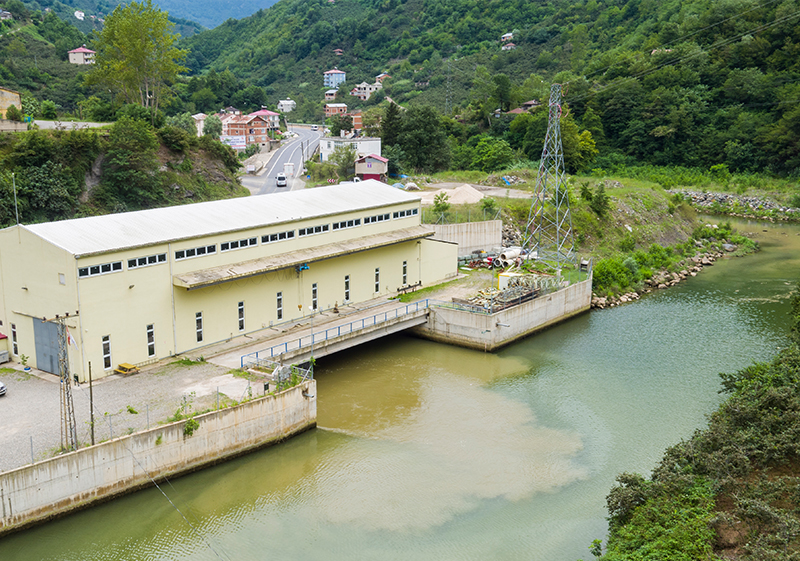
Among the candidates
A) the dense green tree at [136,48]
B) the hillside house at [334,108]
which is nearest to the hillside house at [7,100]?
the dense green tree at [136,48]

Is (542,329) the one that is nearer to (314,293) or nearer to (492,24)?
(314,293)

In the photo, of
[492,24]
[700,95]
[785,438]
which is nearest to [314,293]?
[785,438]

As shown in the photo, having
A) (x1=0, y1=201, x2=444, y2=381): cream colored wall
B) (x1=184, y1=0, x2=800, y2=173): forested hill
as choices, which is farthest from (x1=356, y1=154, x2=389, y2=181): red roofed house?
(x1=184, y1=0, x2=800, y2=173): forested hill

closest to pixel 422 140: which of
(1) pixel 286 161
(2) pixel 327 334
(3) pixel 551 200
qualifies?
(1) pixel 286 161

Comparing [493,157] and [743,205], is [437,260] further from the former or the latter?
[743,205]

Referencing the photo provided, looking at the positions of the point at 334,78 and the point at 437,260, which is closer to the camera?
the point at 437,260

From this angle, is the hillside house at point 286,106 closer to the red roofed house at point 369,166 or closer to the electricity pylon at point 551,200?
the red roofed house at point 369,166
